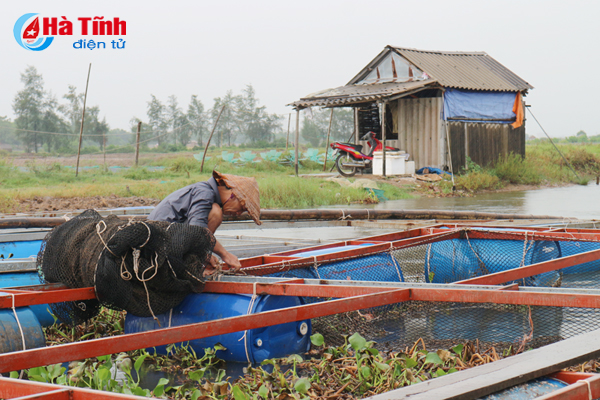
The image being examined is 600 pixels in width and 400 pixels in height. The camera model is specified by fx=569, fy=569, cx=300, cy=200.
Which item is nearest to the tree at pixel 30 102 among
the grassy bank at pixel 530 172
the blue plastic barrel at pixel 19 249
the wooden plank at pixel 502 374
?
the grassy bank at pixel 530 172

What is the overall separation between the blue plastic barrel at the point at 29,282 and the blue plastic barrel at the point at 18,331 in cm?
69

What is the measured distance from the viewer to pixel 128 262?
347 cm

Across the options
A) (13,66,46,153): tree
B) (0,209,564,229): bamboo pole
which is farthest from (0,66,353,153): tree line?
(0,209,564,229): bamboo pole

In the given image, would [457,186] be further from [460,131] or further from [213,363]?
[213,363]

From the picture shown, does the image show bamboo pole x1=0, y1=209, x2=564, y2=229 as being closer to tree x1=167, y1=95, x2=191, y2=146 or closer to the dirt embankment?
the dirt embankment

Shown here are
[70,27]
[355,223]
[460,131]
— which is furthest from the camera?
[460,131]

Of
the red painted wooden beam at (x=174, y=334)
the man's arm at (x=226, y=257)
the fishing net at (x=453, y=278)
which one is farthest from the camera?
the fishing net at (x=453, y=278)

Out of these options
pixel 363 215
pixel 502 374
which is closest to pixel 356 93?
pixel 363 215

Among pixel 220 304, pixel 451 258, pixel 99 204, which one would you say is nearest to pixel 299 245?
pixel 451 258

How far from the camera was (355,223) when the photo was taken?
328 inches

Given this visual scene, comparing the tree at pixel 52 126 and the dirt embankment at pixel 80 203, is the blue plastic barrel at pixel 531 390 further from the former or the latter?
the tree at pixel 52 126

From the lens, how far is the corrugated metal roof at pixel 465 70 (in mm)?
18609

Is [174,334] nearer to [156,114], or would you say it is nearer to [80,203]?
[80,203]

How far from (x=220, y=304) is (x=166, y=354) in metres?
0.52
